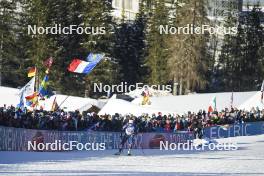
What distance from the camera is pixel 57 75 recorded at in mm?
63594

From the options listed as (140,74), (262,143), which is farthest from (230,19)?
(262,143)

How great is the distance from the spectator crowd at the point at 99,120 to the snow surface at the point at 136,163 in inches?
57.3

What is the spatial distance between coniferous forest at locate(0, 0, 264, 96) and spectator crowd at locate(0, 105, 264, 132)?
24544 millimetres

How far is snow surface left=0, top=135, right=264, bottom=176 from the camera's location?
66.9 ft

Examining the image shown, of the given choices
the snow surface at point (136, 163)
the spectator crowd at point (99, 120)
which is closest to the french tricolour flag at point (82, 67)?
the spectator crowd at point (99, 120)

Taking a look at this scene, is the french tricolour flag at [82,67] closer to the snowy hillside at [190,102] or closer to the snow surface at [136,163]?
the snow surface at [136,163]

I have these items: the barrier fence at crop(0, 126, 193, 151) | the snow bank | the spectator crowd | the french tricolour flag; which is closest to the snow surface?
the barrier fence at crop(0, 126, 193, 151)

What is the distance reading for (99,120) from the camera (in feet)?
101

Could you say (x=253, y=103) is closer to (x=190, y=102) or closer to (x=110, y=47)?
(x=190, y=102)

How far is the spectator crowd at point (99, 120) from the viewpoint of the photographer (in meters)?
26.7

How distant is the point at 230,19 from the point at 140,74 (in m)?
11.0

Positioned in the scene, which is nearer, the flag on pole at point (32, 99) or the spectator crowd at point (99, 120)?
the spectator crowd at point (99, 120)

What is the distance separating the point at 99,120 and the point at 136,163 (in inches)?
287

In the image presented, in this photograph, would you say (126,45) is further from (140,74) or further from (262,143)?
(262,143)
